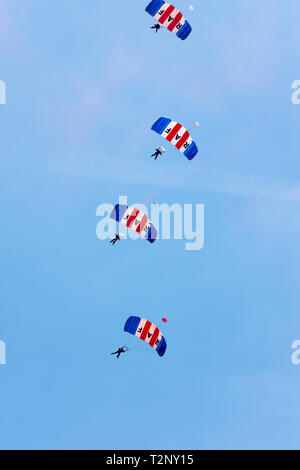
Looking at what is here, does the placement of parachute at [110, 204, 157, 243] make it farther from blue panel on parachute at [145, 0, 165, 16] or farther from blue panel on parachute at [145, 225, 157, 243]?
blue panel on parachute at [145, 0, 165, 16]

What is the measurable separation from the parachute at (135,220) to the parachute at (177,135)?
17.1 ft

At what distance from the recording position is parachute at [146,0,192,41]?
49.6 metres

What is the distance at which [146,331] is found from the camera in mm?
49094

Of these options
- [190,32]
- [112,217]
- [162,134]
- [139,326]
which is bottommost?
[139,326]

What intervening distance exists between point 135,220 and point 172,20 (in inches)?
571

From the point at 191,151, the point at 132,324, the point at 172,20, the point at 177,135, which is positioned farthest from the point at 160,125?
the point at 132,324

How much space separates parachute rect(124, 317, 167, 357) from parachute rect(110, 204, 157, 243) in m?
5.73

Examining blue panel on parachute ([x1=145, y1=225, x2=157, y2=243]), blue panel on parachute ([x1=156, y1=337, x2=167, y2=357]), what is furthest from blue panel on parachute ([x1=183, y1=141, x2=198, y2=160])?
blue panel on parachute ([x1=156, y1=337, x2=167, y2=357])

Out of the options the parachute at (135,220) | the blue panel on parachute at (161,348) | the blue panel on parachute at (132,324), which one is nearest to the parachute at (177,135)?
the parachute at (135,220)

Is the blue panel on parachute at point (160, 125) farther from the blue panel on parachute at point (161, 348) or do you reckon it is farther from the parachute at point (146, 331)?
the blue panel on parachute at point (161, 348)
